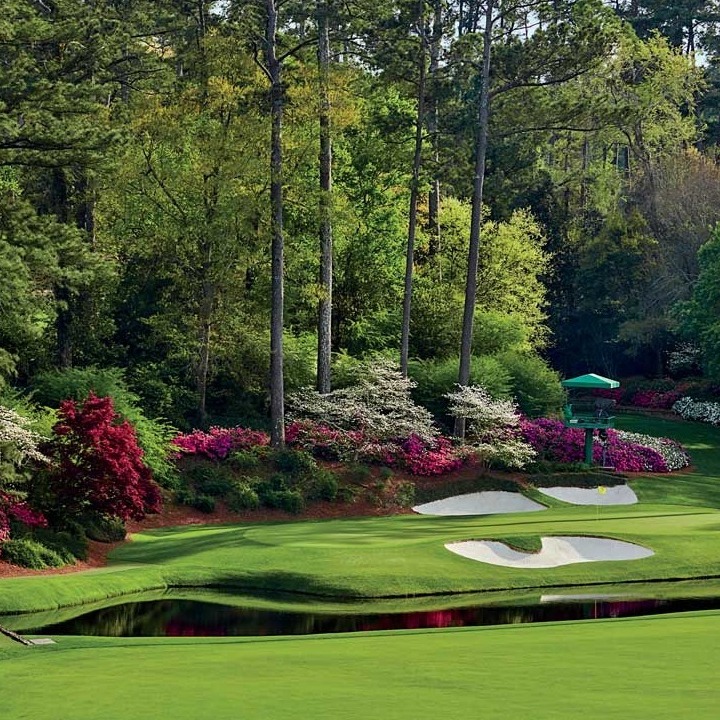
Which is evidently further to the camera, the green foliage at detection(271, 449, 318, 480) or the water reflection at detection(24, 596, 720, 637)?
the green foliage at detection(271, 449, 318, 480)

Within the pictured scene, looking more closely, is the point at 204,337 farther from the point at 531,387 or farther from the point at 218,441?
the point at 531,387

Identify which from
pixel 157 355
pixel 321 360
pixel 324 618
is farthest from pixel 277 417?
pixel 324 618

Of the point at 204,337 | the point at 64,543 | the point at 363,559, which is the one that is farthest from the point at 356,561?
the point at 204,337

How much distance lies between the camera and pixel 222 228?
42.5 metres

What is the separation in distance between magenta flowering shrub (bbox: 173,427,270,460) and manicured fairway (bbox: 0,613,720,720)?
63.7 ft

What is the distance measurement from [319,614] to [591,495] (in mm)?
→ 19941

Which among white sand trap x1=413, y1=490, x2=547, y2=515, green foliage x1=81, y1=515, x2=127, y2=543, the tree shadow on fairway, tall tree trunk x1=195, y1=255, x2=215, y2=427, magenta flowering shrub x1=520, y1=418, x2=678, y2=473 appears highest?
tall tree trunk x1=195, y1=255, x2=215, y2=427

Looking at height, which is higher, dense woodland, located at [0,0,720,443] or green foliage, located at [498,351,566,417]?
dense woodland, located at [0,0,720,443]

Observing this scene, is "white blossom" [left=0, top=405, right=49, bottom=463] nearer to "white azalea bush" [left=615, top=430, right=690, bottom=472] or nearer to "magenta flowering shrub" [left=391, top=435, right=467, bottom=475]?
"magenta flowering shrub" [left=391, top=435, right=467, bottom=475]

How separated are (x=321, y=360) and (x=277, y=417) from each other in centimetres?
422

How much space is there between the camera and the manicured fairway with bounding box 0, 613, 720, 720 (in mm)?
12867

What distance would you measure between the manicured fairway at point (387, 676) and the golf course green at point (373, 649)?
0.03 meters

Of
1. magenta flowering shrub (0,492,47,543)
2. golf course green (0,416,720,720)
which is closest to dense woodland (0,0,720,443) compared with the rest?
magenta flowering shrub (0,492,47,543)

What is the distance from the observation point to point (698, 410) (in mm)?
62062
